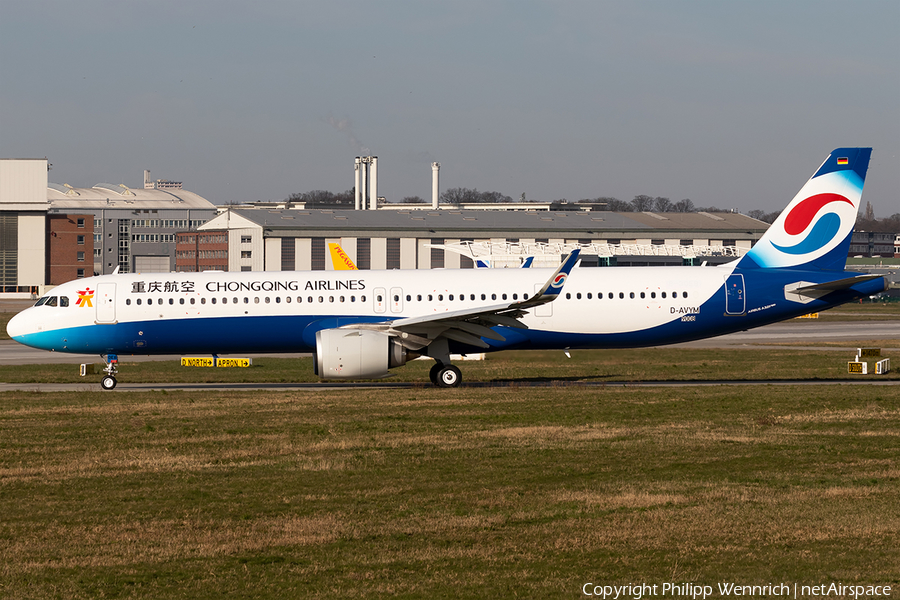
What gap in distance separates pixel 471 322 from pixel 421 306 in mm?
2195

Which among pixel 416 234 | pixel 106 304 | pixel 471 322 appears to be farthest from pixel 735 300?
pixel 416 234

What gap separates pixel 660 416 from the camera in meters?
23.0

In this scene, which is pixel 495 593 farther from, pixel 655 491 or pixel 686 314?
pixel 686 314

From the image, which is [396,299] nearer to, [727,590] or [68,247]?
[727,590]

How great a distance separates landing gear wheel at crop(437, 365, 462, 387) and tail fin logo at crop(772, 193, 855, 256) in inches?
462

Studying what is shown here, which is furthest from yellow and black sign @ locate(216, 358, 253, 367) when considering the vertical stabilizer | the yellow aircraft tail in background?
the vertical stabilizer

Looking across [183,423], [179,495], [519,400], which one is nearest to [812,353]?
[519,400]

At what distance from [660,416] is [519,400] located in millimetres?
4884

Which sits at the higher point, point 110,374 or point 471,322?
point 471,322

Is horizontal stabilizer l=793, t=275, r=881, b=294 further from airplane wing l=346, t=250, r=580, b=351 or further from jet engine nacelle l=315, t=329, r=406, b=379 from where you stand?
jet engine nacelle l=315, t=329, r=406, b=379

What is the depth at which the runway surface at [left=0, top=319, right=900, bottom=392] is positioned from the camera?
107 feet

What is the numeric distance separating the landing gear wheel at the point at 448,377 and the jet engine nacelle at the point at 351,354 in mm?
2382

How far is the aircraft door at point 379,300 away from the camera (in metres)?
31.7

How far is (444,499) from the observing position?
14.4m
